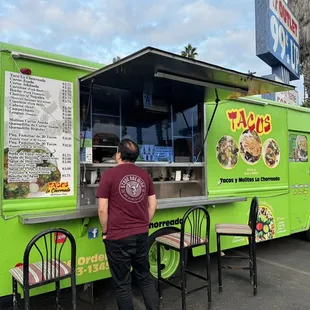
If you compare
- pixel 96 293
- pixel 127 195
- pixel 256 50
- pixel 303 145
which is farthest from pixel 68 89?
pixel 256 50

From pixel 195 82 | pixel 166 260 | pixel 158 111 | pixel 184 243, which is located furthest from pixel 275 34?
pixel 184 243

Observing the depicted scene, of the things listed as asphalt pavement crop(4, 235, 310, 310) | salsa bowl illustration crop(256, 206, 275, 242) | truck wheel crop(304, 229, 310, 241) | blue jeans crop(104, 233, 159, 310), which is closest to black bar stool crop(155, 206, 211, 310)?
asphalt pavement crop(4, 235, 310, 310)

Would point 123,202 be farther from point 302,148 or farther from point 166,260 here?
point 302,148

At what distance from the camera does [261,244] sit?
6125 millimetres

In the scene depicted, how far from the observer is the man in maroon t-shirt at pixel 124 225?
8.98ft

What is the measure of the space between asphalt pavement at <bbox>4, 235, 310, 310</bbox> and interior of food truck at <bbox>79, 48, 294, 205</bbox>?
112cm

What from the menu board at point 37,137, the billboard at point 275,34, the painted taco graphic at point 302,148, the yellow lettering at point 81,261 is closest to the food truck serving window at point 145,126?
the menu board at point 37,137

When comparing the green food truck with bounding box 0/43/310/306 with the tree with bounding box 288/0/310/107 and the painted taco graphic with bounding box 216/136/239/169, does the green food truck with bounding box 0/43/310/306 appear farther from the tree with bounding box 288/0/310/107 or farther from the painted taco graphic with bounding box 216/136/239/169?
the tree with bounding box 288/0/310/107

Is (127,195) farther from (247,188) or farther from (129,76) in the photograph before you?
(247,188)

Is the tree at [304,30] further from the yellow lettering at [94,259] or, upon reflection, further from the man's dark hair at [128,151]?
the yellow lettering at [94,259]

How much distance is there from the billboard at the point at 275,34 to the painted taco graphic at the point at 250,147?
12.8 feet

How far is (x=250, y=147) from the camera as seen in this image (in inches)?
195

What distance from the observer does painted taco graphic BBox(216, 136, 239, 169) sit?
15.0 feet

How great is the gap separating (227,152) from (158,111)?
3.86 feet
